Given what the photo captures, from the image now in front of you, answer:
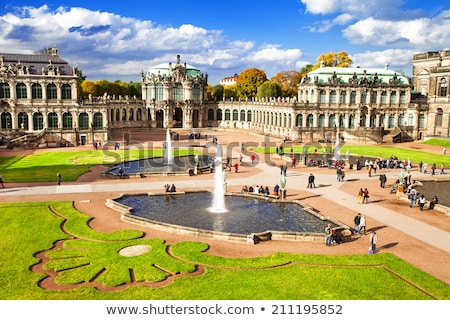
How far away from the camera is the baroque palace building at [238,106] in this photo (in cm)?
9012

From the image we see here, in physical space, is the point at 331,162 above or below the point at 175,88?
below

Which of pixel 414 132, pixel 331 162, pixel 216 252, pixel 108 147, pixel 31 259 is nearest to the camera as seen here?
pixel 31 259

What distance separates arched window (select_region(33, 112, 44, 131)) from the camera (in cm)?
9075

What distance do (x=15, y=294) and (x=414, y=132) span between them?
324 ft

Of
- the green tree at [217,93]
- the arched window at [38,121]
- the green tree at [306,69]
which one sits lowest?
the arched window at [38,121]

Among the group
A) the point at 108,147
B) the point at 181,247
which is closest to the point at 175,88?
the point at 108,147

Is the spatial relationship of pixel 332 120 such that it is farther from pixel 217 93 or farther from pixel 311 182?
pixel 217 93

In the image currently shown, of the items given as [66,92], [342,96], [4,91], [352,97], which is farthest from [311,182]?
[4,91]

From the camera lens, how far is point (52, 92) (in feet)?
301

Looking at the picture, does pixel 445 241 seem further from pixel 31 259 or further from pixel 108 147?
pixel 108 147

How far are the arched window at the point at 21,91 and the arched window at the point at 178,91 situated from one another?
46405mm

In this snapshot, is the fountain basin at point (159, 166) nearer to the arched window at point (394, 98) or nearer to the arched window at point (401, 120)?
the arched window at point (394, 98)

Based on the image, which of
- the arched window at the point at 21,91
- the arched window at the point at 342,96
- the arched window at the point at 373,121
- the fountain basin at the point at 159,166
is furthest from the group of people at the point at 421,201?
the arched window at the point at 21,91

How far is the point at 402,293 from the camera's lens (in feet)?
75.3
